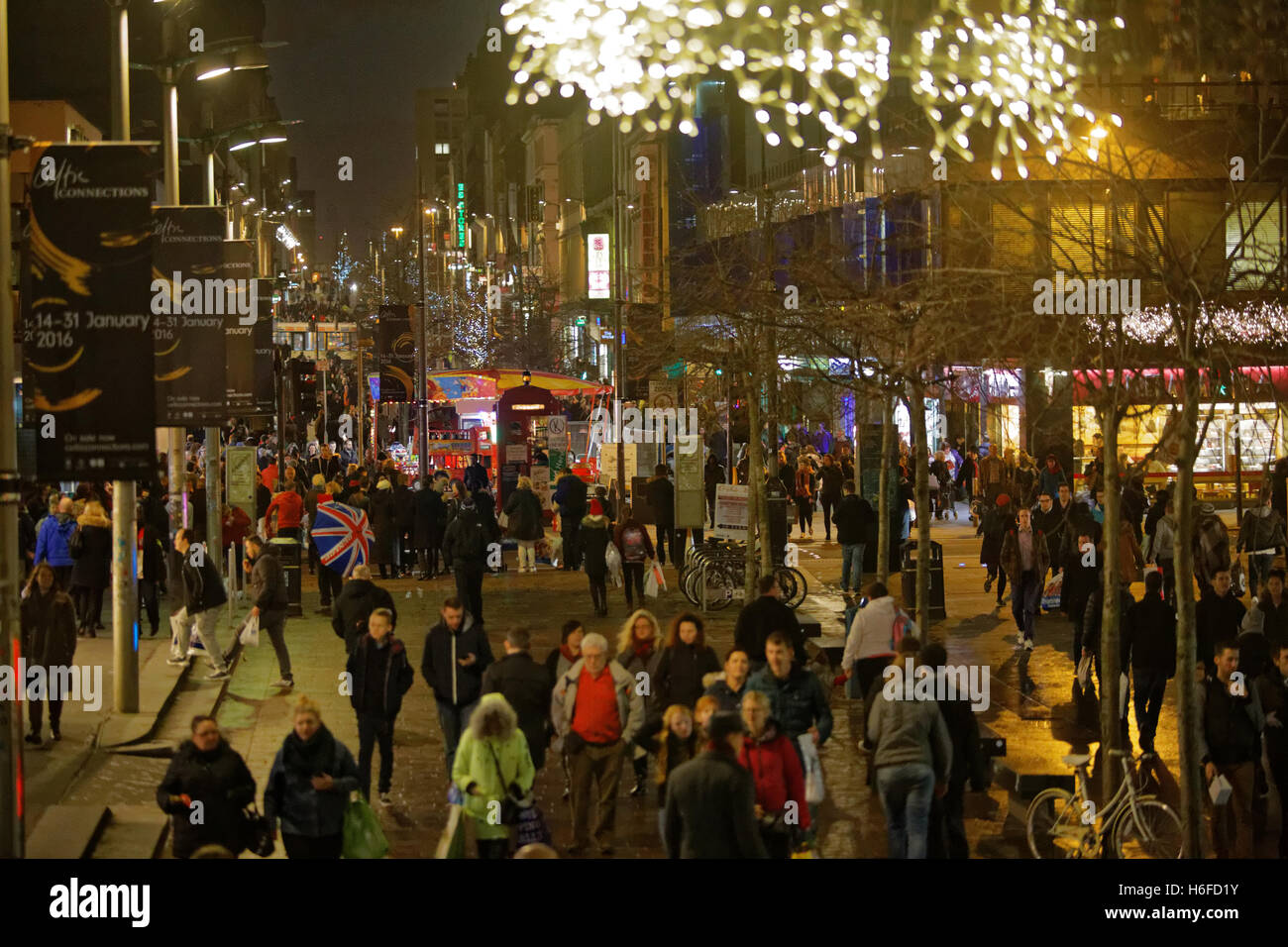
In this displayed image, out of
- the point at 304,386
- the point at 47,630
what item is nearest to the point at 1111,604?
the point at 47,630

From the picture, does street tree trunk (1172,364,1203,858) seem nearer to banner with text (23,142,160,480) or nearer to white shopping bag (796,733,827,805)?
white shopping bag (796,733,827,805)

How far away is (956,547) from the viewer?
101ft

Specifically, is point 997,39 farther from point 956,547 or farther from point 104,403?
point 956,547

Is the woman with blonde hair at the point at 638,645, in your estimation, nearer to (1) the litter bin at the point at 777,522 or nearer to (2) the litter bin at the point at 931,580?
(2) the litter bin at the point at 931,580

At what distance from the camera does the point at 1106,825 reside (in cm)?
1038

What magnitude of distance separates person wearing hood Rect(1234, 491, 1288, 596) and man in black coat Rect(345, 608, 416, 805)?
1276 cm

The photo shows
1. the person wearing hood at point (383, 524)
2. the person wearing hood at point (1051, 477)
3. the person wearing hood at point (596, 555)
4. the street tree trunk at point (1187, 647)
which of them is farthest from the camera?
the person wearing hood at point (383, 524)

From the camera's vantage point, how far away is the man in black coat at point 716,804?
809 centimetres

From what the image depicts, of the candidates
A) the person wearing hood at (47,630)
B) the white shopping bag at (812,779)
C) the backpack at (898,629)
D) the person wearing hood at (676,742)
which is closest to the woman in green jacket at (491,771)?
the person wearing hood at (676,742)

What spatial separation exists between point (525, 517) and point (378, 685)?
1499 centimetres

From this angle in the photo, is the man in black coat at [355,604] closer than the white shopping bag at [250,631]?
Yes

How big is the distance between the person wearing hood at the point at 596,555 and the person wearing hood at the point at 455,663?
364 inches

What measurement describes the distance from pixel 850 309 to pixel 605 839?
8.39m
